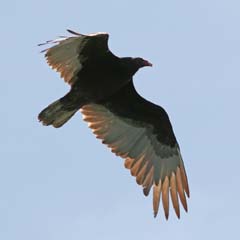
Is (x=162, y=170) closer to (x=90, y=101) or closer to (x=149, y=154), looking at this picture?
(x=149, y=154)

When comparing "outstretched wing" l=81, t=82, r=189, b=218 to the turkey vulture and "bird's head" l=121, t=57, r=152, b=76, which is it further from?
"bird's head" l=121, t=57, r=152, b=76

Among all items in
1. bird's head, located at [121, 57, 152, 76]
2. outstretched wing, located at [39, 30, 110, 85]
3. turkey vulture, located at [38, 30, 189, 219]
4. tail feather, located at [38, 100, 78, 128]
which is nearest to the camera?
outstretched wing, located at [39, 30, 110, 85]

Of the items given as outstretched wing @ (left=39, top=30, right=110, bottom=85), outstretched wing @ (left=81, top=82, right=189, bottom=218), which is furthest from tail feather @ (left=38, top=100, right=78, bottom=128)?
outstretched wing @ (left=81, top=82, right=189, bottom=218)

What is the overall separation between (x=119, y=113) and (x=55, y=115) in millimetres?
1546

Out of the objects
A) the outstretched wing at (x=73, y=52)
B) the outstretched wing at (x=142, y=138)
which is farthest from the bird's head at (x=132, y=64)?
the outstretched wing at (x=142, y=138)

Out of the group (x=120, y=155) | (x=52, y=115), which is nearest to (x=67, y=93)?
(x=52, y=115)

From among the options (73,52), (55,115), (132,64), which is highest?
(132,64)

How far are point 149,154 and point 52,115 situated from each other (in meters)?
1.93

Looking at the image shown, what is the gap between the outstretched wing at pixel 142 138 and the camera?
53.6 feet

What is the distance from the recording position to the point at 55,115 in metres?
15.5

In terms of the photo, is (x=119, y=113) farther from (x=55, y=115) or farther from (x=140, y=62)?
(x=55, y=115)

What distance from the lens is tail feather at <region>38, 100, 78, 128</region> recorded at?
15.4 meters

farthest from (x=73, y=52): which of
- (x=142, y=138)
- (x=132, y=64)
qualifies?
(x=142, y=138)

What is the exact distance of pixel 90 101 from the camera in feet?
51.8
